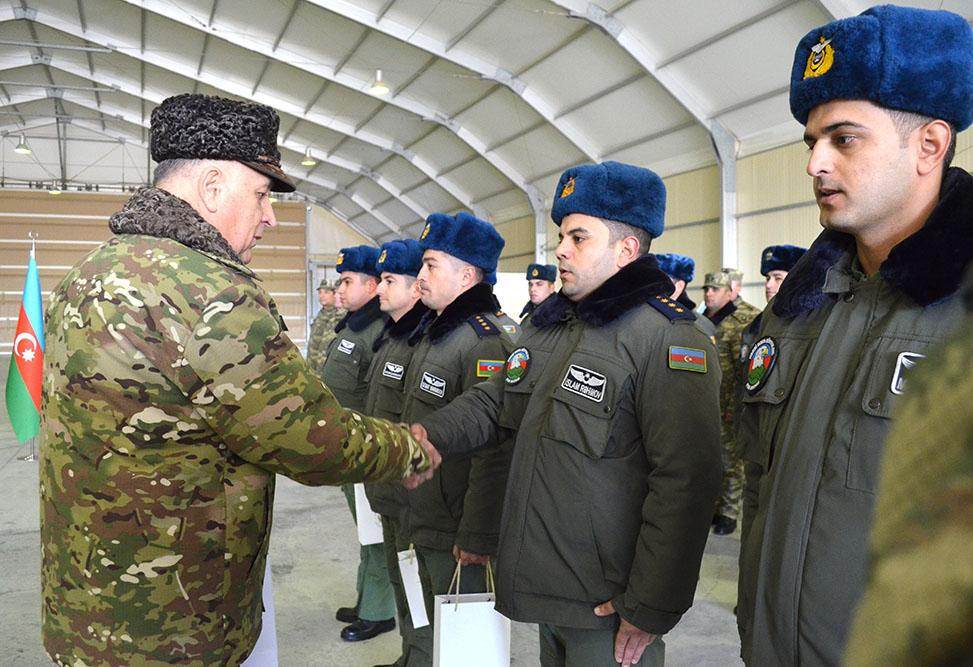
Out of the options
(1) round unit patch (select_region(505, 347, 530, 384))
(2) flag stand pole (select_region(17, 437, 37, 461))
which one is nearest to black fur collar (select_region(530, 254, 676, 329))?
(1) round unit patch (select_region(505, 347, 530, 384))

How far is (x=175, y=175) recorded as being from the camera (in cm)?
171

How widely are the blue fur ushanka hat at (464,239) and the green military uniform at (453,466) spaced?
0.12 metres

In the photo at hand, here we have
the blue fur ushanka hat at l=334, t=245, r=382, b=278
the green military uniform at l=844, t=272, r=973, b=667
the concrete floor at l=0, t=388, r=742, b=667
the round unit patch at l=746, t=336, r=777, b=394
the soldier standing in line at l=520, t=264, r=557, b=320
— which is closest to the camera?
the green military uniform at l=844, t=272, r=973, b=667

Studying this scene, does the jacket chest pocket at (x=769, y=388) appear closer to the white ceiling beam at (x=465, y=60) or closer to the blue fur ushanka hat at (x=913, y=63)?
the blue fur ushanka hat at (x=913, y=63)

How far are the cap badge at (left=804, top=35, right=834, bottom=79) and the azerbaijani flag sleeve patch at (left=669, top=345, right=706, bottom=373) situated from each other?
75 centimetres

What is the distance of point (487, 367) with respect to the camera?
277 centimetres

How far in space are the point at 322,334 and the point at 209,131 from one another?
6952 mm

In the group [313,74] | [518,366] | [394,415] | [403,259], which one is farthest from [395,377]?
[313,74]

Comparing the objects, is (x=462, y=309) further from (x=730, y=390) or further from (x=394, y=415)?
(x=730, y=390)

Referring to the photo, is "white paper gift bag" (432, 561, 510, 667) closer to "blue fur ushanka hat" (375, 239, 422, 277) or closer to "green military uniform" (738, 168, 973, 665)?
"green military uniform" (738, 168, 973, 665)

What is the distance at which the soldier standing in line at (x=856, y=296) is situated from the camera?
1084mm

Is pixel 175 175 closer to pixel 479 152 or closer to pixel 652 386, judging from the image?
pixel 652 386

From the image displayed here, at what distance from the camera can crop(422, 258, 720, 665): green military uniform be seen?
5.75 feet

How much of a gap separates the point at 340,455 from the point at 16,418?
20.6 ft
